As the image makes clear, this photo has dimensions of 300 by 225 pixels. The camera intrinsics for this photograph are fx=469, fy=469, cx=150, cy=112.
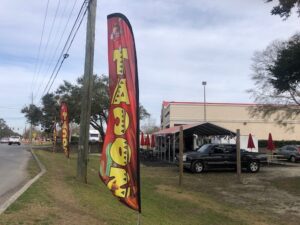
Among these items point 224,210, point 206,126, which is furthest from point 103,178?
point 206,126

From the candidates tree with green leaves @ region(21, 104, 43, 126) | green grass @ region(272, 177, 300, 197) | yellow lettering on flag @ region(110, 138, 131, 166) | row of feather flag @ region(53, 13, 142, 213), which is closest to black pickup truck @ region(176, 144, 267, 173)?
green grass @ region(272, 177, 300, 197)

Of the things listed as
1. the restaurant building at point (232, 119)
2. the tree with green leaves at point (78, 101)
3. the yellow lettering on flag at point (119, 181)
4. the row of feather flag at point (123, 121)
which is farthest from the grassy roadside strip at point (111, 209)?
the restaurant building at point (232, 119)

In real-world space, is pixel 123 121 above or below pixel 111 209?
above

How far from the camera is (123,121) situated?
705cm

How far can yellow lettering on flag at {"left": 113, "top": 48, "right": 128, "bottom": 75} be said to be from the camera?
7102 millimetres

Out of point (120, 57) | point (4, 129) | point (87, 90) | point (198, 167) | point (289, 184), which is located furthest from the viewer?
point (4, 129)

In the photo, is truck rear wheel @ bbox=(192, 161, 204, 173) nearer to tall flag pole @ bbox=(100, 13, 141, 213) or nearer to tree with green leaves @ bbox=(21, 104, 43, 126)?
tall flag pole @ bbox=(100, 13, 141, 213)

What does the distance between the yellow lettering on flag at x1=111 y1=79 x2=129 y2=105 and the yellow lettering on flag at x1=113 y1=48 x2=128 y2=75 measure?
0.17m

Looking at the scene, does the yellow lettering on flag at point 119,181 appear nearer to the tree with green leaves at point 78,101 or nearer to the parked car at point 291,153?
the parked car at point 291,153

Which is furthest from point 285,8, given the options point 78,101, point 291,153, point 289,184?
point 78,101

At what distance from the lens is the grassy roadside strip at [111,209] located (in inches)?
Answer: 338

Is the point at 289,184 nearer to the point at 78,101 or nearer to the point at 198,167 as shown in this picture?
the point at 198,167

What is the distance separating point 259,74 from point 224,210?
41.6 metres

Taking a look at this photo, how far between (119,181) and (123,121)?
909 millimetres
